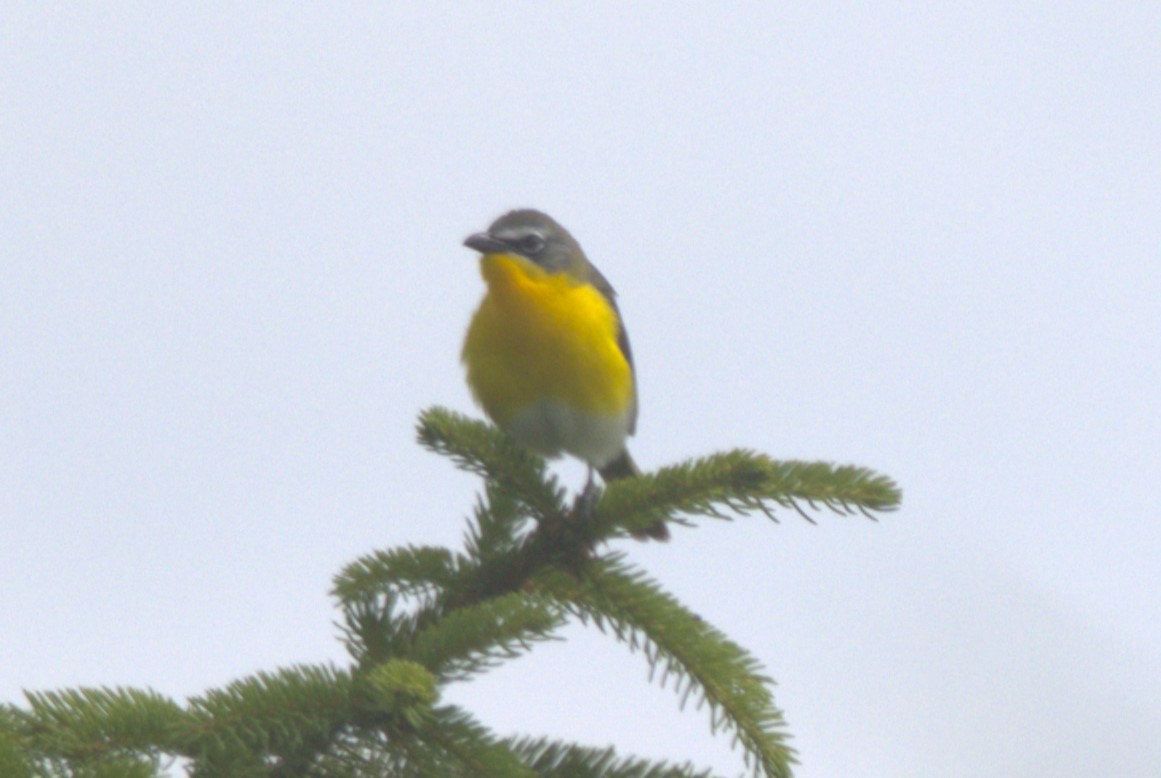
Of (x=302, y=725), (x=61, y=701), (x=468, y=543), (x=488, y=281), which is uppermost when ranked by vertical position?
(x=488, y=281)

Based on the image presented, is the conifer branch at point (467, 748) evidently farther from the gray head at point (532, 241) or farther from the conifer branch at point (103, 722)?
the gray head at point (532, 241)

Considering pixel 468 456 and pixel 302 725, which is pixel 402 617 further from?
pixel 468 456

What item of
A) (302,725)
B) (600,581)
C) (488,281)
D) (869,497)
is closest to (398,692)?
(302,725)

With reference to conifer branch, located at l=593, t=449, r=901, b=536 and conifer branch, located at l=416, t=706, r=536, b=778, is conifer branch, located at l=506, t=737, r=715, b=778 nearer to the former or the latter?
conifer branch, located at l=416, t=706, r=536, b=778

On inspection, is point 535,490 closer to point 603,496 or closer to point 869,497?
point 603,496

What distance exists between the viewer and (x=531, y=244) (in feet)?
27.5

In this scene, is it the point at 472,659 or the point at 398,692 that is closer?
the point at 398,692

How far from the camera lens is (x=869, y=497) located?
15.1 ft

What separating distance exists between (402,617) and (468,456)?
1247 millimetres

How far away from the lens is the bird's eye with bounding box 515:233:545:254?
8312 millimetres

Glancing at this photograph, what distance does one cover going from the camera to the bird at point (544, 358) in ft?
24.7

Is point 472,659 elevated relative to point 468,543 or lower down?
lower down

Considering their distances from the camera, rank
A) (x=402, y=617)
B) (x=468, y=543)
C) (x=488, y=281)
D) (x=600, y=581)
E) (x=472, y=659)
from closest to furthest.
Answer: (x=472, y=659) < (x=402, y=617) < (x=600, y=581) < (x=468, y=543) < (x=488, y=281)

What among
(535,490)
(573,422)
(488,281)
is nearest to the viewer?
(535,490)
